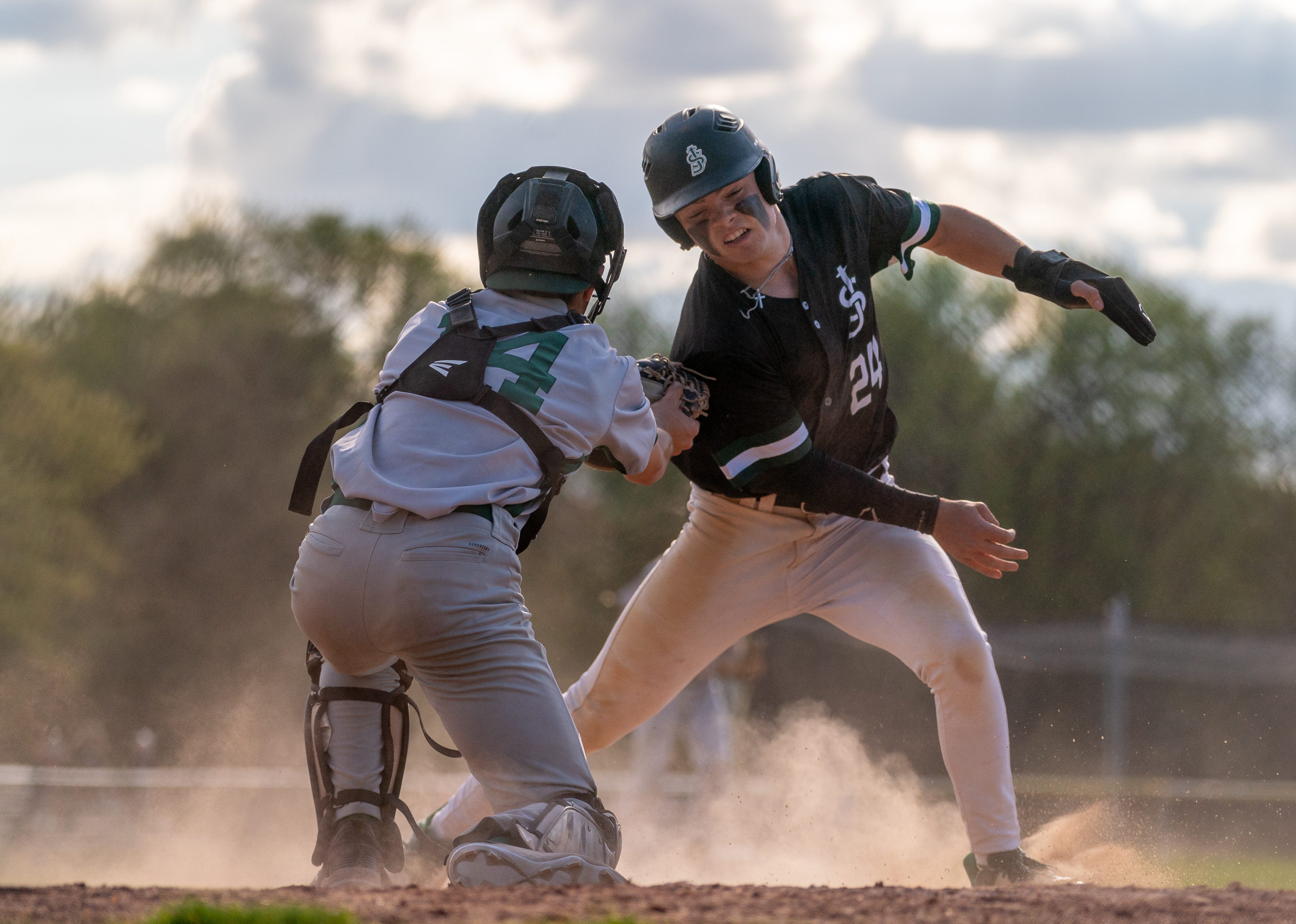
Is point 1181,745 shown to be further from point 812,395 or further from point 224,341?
point 224,341

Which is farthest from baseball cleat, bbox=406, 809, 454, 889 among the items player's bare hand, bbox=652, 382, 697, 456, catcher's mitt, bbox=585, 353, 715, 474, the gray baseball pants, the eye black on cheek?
the eye black on cheek

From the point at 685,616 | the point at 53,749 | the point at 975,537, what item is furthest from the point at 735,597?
the point at 53,749

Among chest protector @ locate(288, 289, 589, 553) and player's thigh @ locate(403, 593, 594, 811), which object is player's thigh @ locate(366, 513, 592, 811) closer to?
player's thigh @ locate(403, 593, 594, 811)

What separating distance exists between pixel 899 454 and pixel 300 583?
69.1 ft

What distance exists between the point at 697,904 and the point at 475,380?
1.40 metres

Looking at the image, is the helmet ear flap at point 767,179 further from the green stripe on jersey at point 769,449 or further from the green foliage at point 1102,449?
the green foliage at point 1102,449

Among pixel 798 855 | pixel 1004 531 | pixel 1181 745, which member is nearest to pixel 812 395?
pixel 1004 531

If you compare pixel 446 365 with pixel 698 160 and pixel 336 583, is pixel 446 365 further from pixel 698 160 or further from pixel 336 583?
pixel 698 160

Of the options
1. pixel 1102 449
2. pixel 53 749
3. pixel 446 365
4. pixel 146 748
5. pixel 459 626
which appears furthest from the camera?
pixel 1102 449

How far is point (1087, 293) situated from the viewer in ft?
16.0

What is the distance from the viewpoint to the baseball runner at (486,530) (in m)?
3.57

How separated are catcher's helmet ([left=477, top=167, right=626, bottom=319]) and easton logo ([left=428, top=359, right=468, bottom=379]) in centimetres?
37

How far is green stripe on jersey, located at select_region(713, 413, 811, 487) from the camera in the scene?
4535 mm

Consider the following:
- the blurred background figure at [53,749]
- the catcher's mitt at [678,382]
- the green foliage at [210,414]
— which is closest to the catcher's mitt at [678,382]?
the catcher's mitt at [678,382]
